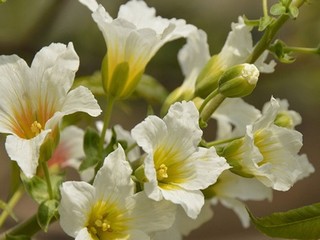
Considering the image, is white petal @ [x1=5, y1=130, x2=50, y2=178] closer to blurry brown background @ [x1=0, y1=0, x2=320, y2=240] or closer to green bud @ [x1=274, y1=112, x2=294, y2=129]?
green bud @ [x1=274, y1=112, x2=294, y2=129]

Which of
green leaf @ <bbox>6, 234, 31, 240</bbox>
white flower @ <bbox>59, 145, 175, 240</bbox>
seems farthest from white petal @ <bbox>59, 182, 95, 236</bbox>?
green leaf @ <bbox>6, 234, 31, 240</bbox>

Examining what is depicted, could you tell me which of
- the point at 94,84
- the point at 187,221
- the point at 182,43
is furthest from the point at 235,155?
the point at 182,43

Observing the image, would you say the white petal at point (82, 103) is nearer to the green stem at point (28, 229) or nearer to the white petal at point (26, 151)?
the white petal at point (26, 151)

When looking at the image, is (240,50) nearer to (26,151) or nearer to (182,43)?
(26,151)

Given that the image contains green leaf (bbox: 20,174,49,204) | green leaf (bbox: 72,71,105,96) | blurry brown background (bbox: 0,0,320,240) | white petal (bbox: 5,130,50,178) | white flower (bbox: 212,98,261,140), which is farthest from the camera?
blurry brown background (bbox: 0,0,320,240)

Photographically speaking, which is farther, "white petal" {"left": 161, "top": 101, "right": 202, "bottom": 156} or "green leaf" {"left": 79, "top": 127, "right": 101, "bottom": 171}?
"green leaf" {"left": 79, "top": 127, "right": 101, "bottom": 171}

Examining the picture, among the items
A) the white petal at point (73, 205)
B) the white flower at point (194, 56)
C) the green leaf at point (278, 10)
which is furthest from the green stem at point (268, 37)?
the white petal at point (73, 205)

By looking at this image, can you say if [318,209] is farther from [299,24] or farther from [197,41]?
[299,24]

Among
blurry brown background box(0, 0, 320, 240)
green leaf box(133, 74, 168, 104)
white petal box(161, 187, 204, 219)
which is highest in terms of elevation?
white petal box(161, 187, 204, 219)

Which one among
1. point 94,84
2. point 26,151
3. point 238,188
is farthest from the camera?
point 94,84
